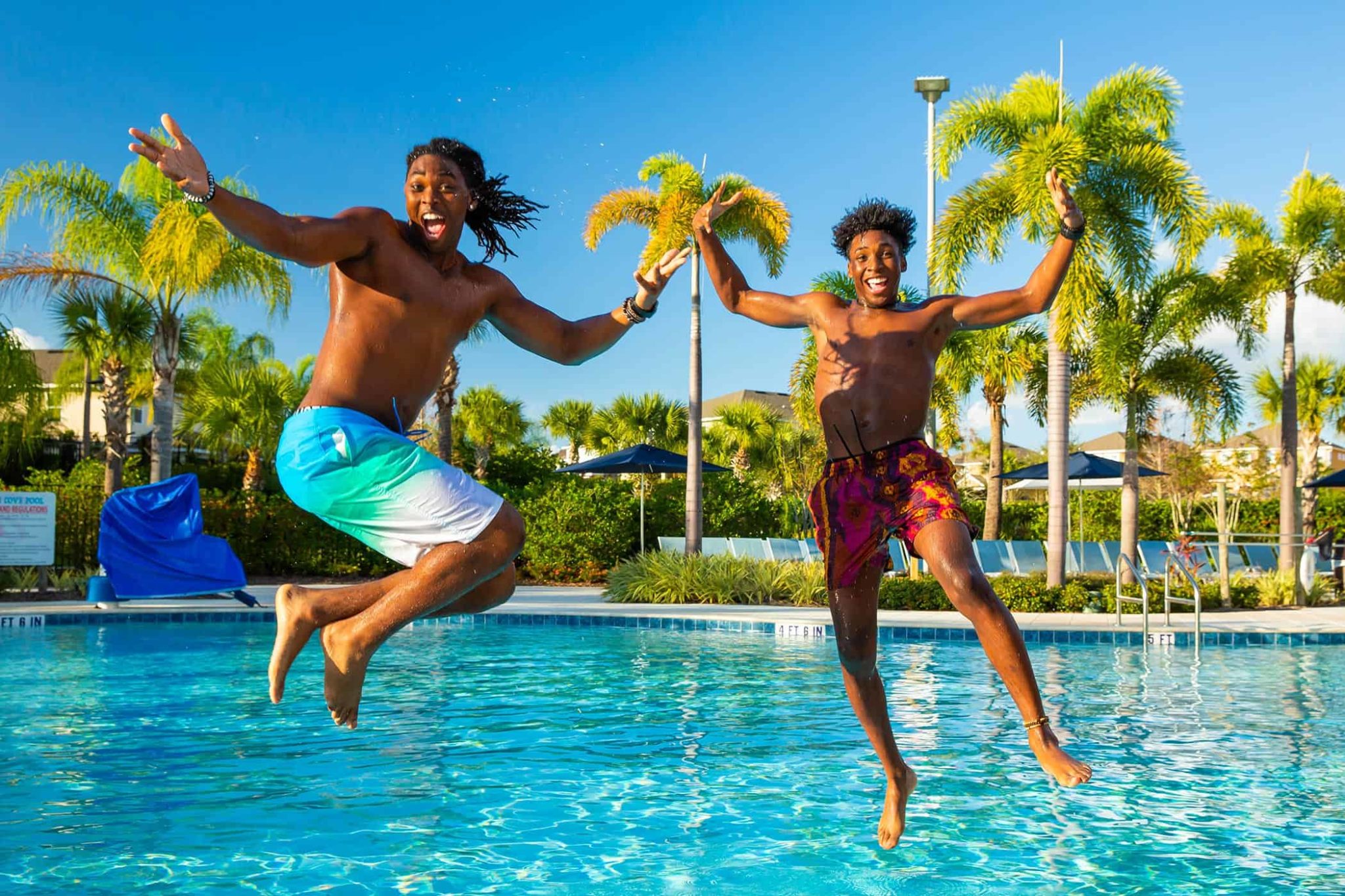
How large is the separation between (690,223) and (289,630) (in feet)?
55.1

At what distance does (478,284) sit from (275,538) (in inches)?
709

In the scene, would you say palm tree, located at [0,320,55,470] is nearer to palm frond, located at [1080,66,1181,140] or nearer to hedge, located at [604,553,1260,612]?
hedge, located at [604,553,1260,612]

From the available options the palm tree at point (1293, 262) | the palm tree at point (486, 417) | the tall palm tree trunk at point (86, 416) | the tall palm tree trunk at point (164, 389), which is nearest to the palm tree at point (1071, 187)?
the palm tree at point (1293, 262)

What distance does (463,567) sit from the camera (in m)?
3.43

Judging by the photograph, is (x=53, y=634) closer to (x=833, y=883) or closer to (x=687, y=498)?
(x=687, y=498)

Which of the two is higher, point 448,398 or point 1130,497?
point 448,398

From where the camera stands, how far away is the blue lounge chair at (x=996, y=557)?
21.1m

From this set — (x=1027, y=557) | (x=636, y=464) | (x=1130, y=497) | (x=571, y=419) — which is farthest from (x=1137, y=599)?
(x=571, y=419)

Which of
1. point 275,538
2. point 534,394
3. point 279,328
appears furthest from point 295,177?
point 534,394

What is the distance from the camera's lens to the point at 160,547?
14602mm

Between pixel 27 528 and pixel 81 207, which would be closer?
pixel 27 528

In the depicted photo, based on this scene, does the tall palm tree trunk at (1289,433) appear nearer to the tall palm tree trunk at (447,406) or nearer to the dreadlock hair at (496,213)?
the tall palm tree trunk at (447,406)

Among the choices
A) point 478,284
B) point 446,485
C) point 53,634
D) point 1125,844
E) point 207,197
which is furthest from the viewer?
point 53,634

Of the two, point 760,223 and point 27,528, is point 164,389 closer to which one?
point 27,528
